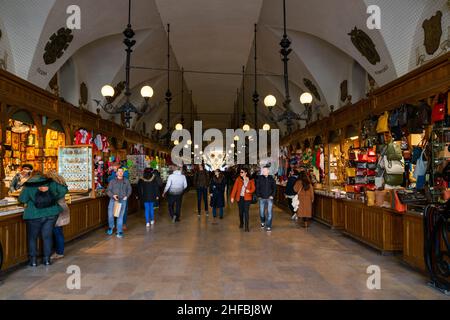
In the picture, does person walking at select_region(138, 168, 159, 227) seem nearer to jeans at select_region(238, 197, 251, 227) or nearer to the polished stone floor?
the polished stone floor

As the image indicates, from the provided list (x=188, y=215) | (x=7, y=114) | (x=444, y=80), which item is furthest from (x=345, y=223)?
(x=7, y=114)

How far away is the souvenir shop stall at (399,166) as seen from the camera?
16.5 ft

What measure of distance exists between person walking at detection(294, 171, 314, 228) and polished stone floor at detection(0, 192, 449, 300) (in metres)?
0.84

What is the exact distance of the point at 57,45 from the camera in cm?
759

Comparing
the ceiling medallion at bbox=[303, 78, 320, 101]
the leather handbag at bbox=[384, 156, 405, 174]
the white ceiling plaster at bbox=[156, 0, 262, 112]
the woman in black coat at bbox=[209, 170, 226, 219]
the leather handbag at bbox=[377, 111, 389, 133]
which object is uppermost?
the white ceiling plaster at bbox=[156, 0, 262, 112]

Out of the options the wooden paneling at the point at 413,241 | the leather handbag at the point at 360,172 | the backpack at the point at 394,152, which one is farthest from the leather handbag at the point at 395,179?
the leather handbag at the point at 360,172

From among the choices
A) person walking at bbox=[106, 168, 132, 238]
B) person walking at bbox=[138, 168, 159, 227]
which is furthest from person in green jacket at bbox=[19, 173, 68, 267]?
person walking at bbox=[138, 168, 159, 227]

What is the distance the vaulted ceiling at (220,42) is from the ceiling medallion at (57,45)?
0.46ft

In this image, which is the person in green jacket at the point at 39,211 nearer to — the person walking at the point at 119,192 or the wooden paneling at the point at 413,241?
the person walking at the point at 119,192

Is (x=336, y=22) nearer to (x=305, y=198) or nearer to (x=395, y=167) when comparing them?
(x=395, y=167)

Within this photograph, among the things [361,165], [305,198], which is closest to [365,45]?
[361,165]

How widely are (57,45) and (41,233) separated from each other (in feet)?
14.3

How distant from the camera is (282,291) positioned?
12.4 ft

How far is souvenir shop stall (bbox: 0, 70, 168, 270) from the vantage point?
495 cm
